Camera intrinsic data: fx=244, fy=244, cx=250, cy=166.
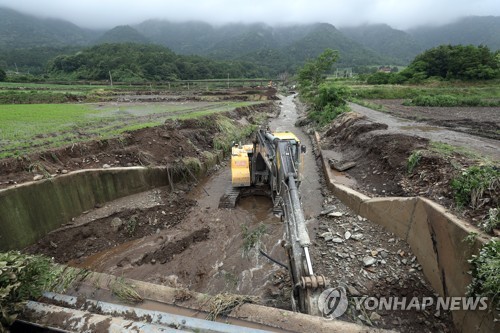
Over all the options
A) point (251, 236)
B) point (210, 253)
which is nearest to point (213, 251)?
point (210, 253)

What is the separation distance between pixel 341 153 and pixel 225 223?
9869 millimetres

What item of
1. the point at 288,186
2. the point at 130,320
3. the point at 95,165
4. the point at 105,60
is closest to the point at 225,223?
the point at 288,186

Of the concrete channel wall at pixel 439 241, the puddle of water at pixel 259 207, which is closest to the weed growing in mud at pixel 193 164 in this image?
the puddle of water at pixel 259 207

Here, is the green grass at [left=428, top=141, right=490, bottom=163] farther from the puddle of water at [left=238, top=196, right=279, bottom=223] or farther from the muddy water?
the puddle of water at [left=238, top=196, right=279, bottom=223]

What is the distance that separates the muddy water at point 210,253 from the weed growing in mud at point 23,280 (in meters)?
4.11

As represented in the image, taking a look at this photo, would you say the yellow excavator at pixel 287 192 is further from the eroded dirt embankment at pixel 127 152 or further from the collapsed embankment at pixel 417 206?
the eroded dirt embankment at pixel 127 152

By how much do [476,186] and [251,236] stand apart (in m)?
6.75

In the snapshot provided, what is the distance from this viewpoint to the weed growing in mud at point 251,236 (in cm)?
875

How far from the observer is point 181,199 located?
1134 cm

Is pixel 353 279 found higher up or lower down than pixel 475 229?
lower down

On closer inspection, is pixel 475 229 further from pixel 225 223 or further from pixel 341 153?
pixel 341 153

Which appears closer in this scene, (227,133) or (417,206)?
(417,206)

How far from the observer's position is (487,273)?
386cm

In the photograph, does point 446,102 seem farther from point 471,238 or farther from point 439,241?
point 471,238
